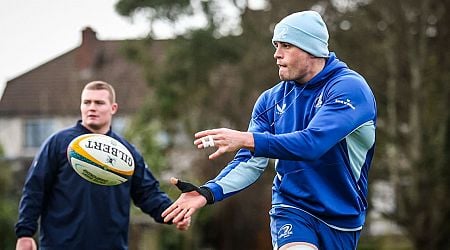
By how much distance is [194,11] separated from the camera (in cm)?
3300

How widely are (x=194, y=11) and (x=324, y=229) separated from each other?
2687 cm

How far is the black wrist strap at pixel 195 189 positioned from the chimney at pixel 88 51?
39.7 metres

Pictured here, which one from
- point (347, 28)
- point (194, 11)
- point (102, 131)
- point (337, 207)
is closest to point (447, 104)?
point (347, 28)

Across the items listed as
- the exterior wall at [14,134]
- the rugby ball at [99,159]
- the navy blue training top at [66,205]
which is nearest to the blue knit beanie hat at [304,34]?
the rugby ball at [99,159]

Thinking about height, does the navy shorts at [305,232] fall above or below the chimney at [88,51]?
above

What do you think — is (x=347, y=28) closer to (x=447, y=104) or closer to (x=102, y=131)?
(x=447, y=104)

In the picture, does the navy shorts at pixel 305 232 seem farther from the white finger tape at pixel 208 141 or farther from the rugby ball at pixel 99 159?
the rugby ball at pixel 99 159

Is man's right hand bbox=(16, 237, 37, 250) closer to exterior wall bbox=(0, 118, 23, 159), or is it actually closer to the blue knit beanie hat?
the blue knit beanie hat

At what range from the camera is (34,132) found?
4900 cm

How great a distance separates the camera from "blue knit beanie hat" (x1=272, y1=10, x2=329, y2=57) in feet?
21.3

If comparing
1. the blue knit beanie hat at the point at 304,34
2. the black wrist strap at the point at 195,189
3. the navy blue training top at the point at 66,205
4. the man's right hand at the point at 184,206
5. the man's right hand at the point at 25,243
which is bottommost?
the man's right hand at the point at 25,243

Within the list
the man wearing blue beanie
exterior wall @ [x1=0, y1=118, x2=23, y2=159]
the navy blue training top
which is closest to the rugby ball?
the navy blue training top

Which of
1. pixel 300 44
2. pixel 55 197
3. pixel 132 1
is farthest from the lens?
pixel 132 1

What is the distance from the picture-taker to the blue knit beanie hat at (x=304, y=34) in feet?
21.3
